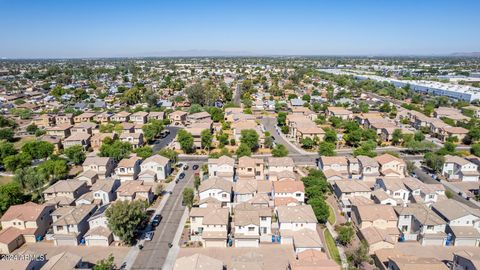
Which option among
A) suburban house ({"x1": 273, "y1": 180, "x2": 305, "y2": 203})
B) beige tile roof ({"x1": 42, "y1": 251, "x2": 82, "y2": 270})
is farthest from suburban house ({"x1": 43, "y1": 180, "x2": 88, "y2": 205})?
suburban house ({"x1": 273, "y1": 180, "x2": 305, "y2": 203})

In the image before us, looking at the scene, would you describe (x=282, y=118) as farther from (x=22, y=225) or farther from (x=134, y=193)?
(x=22, y=225)

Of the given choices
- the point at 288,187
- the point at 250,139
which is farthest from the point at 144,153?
the point at 288,187

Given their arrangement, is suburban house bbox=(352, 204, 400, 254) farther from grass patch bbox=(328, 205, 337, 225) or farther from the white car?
the white car

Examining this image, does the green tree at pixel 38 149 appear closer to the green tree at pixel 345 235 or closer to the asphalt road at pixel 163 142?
the asphalt road at pixel 163 142

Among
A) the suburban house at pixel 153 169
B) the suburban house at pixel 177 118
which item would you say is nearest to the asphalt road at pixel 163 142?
the suburban house at pixel 177 118

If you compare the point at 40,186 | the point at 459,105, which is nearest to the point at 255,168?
the point at 40,186

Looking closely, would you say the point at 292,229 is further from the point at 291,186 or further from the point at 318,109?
the point at 318,109
